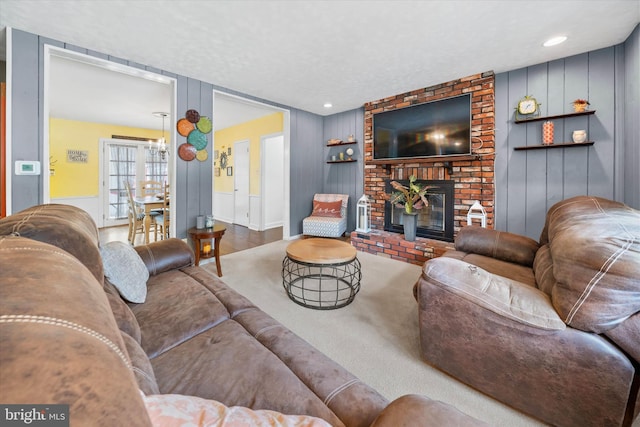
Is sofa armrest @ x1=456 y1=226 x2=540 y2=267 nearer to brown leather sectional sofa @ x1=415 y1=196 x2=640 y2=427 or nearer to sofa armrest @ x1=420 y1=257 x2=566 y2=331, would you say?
brown leather sectional sofa @ x1=415 y1=196 x2=640 y2=427

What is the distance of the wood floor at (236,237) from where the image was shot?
434cm

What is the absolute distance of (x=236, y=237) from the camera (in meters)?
Answer: 4.95

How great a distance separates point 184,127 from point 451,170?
140 inches

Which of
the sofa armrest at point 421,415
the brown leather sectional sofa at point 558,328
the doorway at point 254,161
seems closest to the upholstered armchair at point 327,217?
the doorway at point 254,161

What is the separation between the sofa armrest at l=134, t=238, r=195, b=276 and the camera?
181 centimetres

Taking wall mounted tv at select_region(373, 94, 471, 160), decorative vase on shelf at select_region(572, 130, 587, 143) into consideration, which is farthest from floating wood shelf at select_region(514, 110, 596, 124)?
wall mounted tv at select_region(373, 94, 471, 160)

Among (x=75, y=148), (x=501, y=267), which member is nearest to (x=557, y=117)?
(x=501, y=267)

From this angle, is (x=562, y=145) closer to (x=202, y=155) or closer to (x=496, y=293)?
(x=496, y=293)

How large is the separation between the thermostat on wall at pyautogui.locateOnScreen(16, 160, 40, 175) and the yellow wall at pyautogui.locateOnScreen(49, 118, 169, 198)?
13.5ft

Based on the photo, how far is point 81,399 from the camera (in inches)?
12.4

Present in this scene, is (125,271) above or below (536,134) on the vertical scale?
below

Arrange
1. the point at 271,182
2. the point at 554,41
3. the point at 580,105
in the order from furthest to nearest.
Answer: the point at 271,182 < the point at 580,105 < the point at 554,41

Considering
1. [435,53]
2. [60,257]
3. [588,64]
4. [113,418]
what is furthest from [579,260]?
[588,64]

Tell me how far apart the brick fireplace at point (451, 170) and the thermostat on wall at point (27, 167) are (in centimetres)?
370
